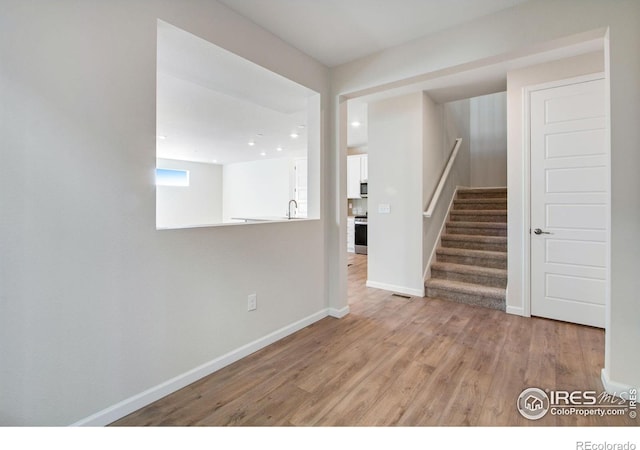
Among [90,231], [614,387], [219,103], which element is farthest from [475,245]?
[90,231]

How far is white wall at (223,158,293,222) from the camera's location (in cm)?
956

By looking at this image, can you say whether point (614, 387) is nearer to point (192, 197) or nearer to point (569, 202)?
point (569, 202)

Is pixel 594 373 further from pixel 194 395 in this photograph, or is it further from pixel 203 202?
pixel 203 202

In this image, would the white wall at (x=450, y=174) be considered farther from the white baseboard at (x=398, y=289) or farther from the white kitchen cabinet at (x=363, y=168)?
the white kitchen cabinet at (x=363, y=168)

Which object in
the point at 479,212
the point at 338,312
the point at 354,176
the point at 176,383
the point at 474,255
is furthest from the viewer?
the point at 354,176

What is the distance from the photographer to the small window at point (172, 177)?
937cm

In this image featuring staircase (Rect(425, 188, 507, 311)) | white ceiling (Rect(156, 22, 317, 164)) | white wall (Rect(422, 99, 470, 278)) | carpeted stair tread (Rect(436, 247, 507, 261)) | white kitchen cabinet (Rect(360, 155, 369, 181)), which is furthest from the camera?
white kitchen cabinet (Rect(360, 155, 369, 181))

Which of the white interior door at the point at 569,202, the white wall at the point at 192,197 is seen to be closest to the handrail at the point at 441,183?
the white interior door at the point at 569,202

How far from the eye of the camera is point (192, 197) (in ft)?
33.9

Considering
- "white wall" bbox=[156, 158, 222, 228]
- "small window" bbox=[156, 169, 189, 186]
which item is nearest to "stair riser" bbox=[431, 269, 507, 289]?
"white wall" bbox=[156, 158, 222, 228]

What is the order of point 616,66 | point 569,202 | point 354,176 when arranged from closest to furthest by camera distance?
point 616,66 → point 569,202 → point 354,176

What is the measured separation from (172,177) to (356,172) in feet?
20.0

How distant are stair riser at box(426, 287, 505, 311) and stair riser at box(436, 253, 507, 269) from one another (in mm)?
578

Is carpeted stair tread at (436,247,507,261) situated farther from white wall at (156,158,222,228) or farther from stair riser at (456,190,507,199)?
white wall at (156,158,222,228)
